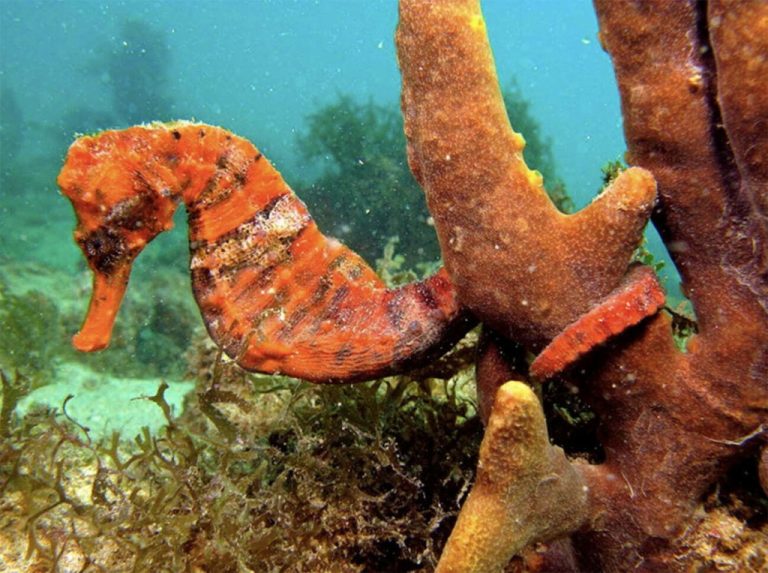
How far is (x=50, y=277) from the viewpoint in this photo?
42.5 ft

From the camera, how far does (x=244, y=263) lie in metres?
2.75

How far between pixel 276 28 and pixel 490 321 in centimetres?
13514

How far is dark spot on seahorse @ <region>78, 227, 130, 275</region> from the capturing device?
2.59 meters

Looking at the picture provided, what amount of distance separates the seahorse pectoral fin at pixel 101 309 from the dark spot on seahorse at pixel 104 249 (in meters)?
0.04

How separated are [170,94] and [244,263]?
146 ft

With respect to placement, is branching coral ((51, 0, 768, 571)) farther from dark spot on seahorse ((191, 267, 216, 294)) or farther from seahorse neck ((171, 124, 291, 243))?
dark spot on seahorse ((191, 267, 216, 294))

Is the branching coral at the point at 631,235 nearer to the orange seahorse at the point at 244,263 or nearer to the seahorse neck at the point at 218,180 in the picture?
the orange seahorse at the point at 244,263

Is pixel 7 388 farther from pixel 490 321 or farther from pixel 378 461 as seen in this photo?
pixel 490 321

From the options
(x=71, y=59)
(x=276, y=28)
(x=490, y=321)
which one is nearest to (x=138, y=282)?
(x=490, y=321)

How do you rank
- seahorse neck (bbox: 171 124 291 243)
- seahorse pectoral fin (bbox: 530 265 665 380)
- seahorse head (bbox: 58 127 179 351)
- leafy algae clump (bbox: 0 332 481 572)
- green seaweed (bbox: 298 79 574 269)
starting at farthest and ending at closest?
green seaweed (bbox: 298 79 574 269) < leafy algae clump (bbox: 0 332 481 572) < seahorse neck (bbox: 171 124 291 243) < seahorse head (bbox: 58 127 179 351) < seahorse pectoral fin (bbox: 530 265 665 380)

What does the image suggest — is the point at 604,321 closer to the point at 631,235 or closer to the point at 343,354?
the point at 631,235

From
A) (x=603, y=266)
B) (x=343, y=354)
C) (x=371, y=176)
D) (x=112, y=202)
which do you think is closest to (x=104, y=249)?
(x=112, y=202)

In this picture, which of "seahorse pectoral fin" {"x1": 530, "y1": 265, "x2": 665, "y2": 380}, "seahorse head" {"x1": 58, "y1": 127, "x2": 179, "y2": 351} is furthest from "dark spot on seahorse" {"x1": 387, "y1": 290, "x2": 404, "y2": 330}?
"seahorse head" {"x1": 58, "y1": 127, "x2": 179, "y2": 351}

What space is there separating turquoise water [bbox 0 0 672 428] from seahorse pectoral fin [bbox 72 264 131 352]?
4.73ft
